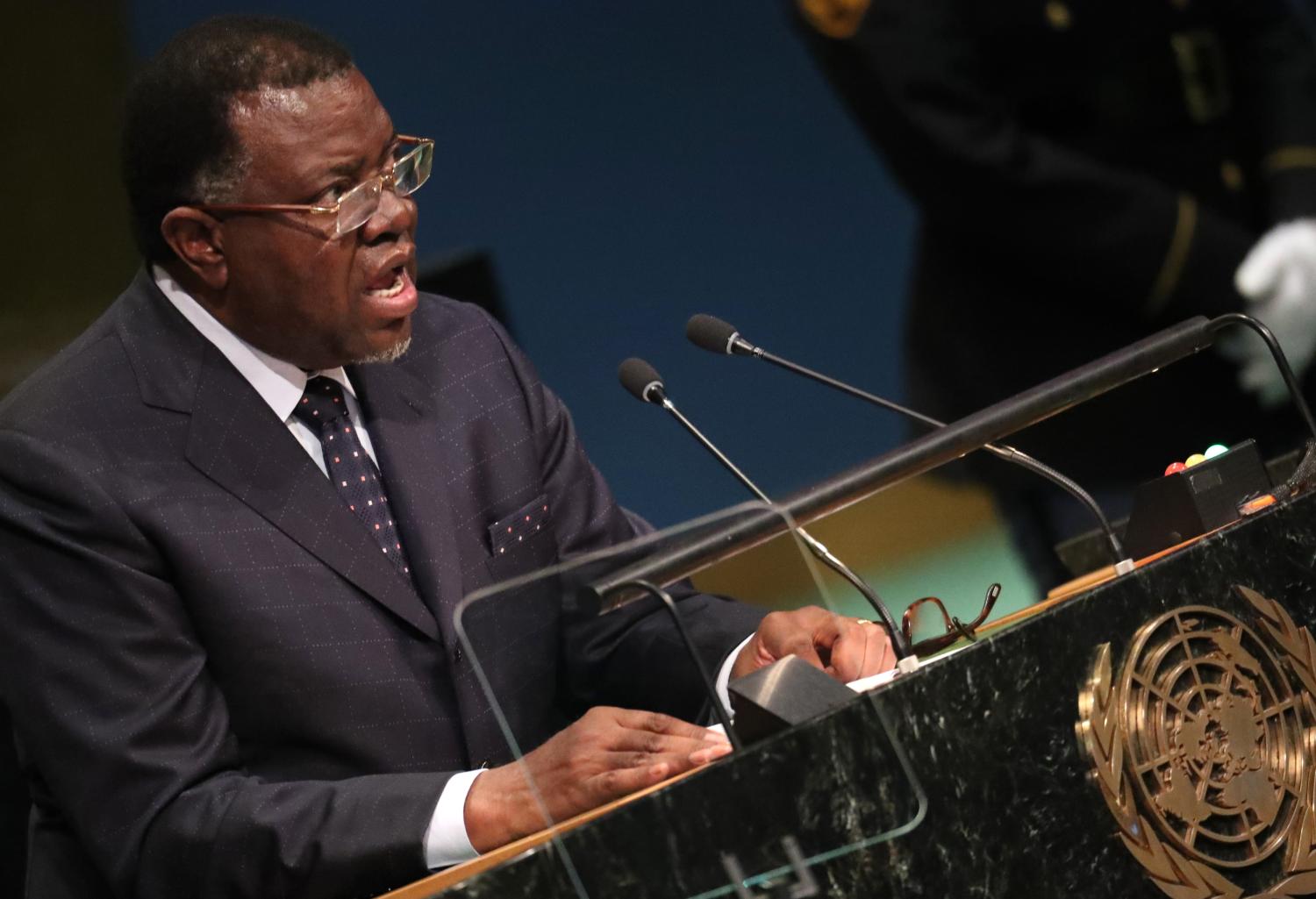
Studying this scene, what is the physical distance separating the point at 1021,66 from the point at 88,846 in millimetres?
2827

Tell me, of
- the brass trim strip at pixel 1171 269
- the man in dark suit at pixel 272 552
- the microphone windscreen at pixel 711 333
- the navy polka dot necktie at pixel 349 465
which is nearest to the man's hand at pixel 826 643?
the man in dark suit at pixel 272 552

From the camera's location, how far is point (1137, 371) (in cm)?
191

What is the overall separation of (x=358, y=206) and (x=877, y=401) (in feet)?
2.44

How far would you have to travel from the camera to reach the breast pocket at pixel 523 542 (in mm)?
2344

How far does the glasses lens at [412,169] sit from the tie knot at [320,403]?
292mm

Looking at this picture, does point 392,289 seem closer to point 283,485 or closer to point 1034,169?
point 283,485

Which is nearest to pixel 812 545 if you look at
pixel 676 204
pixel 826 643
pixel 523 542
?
pixel 826 643

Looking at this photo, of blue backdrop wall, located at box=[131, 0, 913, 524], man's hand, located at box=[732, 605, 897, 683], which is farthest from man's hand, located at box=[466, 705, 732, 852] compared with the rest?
blue backdrop wall, located at box=[131, 0, 913, 524]

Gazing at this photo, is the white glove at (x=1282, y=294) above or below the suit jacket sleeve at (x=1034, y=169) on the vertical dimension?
below

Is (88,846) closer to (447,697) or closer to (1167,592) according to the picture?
(447,697)

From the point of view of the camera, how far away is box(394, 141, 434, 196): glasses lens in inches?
88.6

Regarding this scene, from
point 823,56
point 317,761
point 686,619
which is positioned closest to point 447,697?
→ point 317,761

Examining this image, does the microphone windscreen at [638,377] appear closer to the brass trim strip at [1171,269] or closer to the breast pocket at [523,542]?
the breast pocket at [523,542]

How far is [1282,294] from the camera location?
13.4ft
